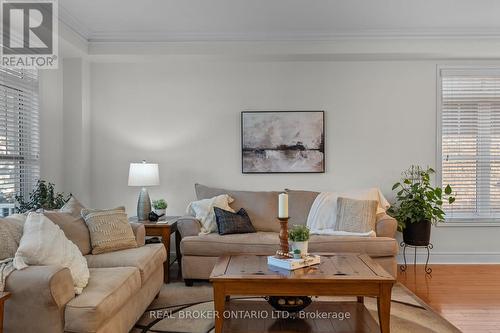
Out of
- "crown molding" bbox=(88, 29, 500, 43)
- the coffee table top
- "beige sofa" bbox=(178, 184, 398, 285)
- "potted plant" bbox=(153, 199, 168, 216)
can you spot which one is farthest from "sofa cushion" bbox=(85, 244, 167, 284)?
"crown molding" bbox=(88, 29, 500, 43)

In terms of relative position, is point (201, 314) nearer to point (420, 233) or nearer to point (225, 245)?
point (225, 245)

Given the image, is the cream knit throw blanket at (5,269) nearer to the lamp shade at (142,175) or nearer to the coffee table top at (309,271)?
the coffee table top at (309,271)

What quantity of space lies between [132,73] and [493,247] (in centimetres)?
492

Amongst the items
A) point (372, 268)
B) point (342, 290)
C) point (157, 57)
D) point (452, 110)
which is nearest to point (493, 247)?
point (452, 110)

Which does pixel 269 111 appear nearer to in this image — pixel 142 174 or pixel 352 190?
pixel 352 190

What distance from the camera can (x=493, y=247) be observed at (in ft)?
16.4

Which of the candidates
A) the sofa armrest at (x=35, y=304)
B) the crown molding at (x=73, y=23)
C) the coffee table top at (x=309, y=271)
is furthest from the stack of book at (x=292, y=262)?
the crown molding at (x=73, y=23)

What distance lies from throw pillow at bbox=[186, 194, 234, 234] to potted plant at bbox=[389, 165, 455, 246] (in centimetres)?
191

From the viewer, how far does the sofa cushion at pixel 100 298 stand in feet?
7.05

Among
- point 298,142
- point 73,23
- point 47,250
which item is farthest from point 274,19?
point 47,250

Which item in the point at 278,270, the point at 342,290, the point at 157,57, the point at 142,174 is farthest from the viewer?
the point at 157,57

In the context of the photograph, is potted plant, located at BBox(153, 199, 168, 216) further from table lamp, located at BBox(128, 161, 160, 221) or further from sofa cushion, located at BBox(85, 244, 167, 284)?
sofa cushion, located at BBox(85, 244, 167, 284)

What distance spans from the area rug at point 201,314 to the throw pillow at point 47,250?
2.32 ft

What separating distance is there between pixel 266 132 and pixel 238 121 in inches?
14.8
